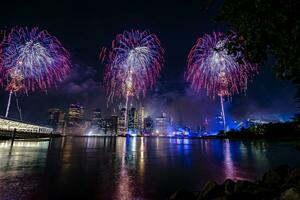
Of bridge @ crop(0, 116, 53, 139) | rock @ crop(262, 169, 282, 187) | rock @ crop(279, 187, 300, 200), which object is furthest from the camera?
bridge @ crop(0, 116, 53, 139)

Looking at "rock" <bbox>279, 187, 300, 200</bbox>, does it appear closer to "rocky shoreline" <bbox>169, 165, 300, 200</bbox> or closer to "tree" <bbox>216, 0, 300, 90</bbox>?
"rocky shoreline" <bbox>169, 165, 300, 200</bbox>

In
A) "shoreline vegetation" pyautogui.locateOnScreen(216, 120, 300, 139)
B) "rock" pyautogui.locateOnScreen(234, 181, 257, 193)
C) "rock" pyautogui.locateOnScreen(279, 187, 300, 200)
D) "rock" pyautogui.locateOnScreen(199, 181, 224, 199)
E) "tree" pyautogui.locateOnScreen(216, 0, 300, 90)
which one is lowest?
"rock" pyautogui.locateOnScreen(199, 181, 224, 199)

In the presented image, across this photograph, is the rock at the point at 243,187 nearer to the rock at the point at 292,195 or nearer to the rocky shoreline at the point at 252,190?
the rocky shoreline at the point at 252,190

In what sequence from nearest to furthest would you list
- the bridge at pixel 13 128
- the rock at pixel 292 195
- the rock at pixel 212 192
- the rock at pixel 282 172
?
the rock at pixel 292 195
the rock at pixel 212 192
the rock at pixel 282 172
the bridge at pixel 13 128

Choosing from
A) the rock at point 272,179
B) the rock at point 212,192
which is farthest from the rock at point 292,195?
the rock at point 272,179

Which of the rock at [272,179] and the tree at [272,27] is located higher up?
the tree at [272,27]

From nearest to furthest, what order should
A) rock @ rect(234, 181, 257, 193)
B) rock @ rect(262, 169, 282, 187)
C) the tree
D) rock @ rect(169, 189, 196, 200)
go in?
the tree
rock @ rect(234, 181, 257, 193)
rock @ rect(169, 189, 196, 200)
rock @ rect(262, 169, 282, 187)

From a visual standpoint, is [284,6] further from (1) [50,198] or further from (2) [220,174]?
(2) [220,174]

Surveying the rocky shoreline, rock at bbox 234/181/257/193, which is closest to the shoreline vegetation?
the rocky shoreline

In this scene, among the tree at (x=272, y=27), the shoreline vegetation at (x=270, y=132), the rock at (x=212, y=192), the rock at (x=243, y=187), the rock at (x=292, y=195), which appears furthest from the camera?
the shoreline vegetation at (x=270, y=132)

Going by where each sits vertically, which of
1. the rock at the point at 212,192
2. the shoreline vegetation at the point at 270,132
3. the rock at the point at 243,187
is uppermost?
the shoreline vegetation at the point at 270,132
